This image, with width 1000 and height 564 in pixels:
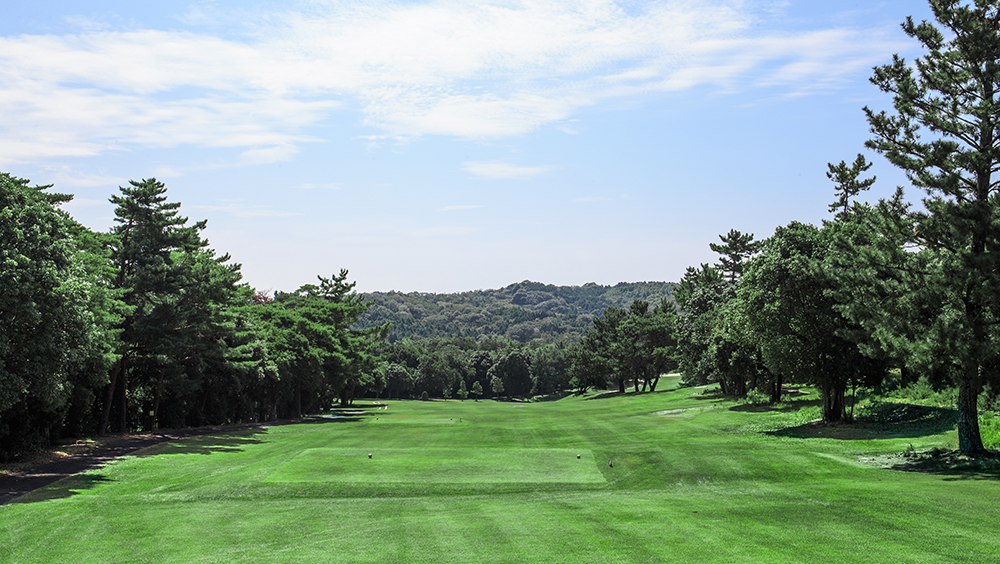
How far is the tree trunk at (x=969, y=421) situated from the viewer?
2445 cm

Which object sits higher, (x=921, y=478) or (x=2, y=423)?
(x=2, y=423)

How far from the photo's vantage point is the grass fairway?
13805mm

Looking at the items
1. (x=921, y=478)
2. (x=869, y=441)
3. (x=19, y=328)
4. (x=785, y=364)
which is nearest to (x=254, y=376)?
(x=19, y=328)

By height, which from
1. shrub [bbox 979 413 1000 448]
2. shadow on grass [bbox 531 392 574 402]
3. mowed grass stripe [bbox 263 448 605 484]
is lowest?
shadow on grass [bbox 531 392 574 402]

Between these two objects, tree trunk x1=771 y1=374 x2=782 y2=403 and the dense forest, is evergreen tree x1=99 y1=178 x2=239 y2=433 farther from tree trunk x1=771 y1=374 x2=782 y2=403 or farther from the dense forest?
tree trunk x1=771 y1=374 x2=782 y2=403

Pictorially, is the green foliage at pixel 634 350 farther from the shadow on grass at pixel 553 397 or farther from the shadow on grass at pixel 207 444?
the shadow on grass at pixel 207 444

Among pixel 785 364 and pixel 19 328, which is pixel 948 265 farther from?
pixel 19 328

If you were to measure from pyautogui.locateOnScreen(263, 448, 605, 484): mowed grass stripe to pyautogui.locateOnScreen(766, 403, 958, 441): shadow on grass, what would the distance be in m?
12.6

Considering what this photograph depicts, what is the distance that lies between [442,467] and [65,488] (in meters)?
13.3

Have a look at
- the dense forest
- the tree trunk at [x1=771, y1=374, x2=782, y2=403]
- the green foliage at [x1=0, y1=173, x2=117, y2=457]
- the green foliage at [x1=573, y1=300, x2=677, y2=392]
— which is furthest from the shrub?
the green foliage at [x1=573, y1=300, x2=677, y2=392]

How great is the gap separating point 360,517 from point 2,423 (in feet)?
66.4

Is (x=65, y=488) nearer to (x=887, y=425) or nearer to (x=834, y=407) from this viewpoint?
(x=887, y=425)

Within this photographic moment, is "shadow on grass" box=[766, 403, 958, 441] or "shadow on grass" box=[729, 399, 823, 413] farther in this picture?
"shadow on grass" box=[729, 399, 823, 413]

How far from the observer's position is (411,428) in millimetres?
50312
